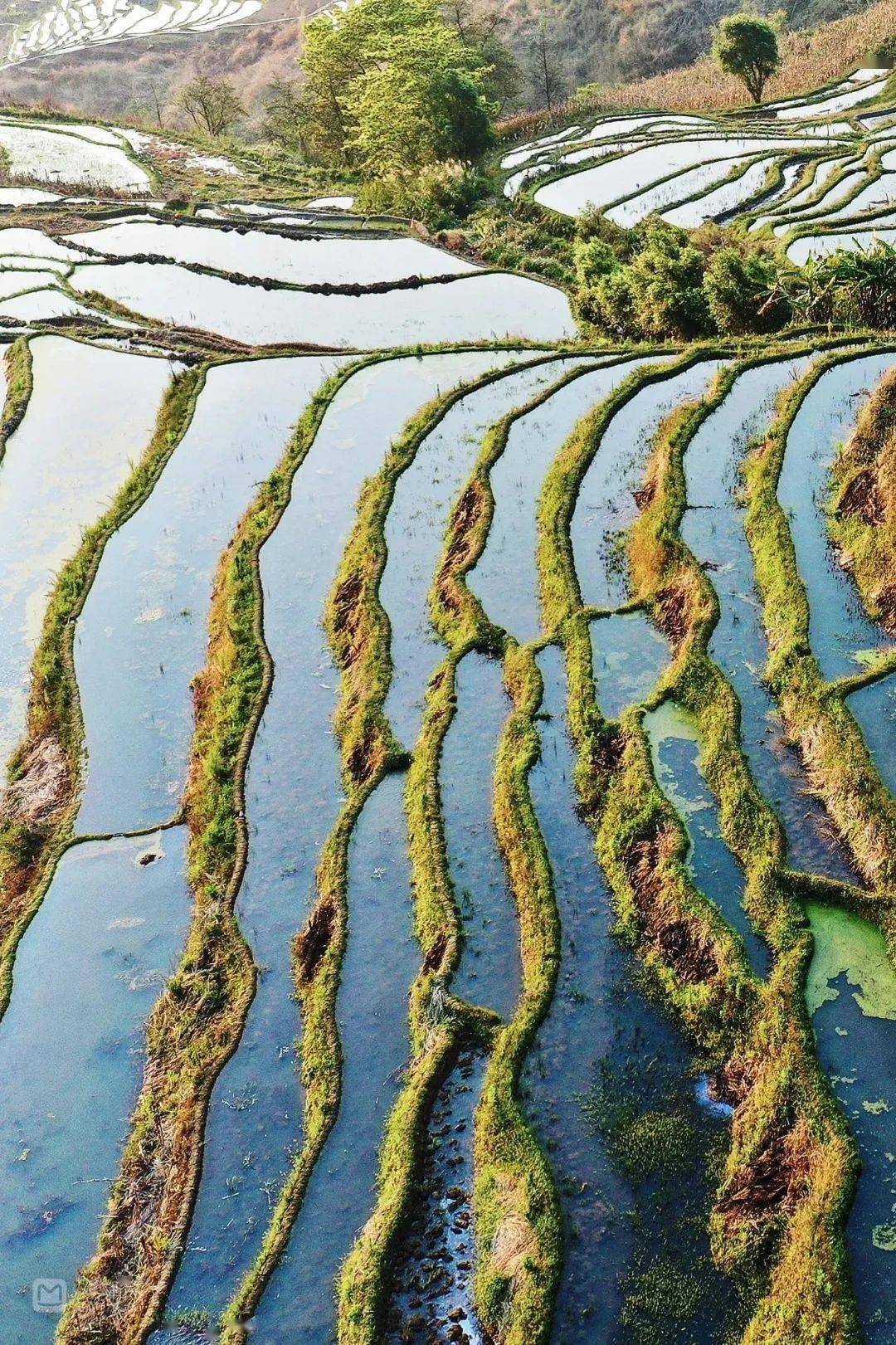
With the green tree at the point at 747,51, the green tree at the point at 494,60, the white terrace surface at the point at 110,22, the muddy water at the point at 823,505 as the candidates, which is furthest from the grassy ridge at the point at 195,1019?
the white terrace surface at the point at 110,22

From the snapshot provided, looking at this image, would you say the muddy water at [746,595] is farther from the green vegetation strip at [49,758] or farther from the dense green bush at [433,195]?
the dense green bush at [433,195]

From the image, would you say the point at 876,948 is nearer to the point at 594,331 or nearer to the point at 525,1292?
the point at 525,1292

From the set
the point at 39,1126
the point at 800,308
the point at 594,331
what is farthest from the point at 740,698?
the point at 594,331

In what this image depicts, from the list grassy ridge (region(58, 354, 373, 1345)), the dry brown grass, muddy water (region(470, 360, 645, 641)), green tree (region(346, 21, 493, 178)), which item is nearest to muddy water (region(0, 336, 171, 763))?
grassy ridge (region(58, 354, 373, 1345))

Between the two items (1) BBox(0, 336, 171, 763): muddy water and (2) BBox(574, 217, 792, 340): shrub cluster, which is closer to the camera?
(1) BBox(0, 336, 171, 763): muddy water

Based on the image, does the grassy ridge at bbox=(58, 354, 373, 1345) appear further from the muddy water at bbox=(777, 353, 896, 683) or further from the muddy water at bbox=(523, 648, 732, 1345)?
the muddy water at bbox=(777, 353, 896, 683)

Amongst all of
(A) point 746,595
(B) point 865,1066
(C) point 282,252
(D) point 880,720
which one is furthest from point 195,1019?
(C) point 282,252
